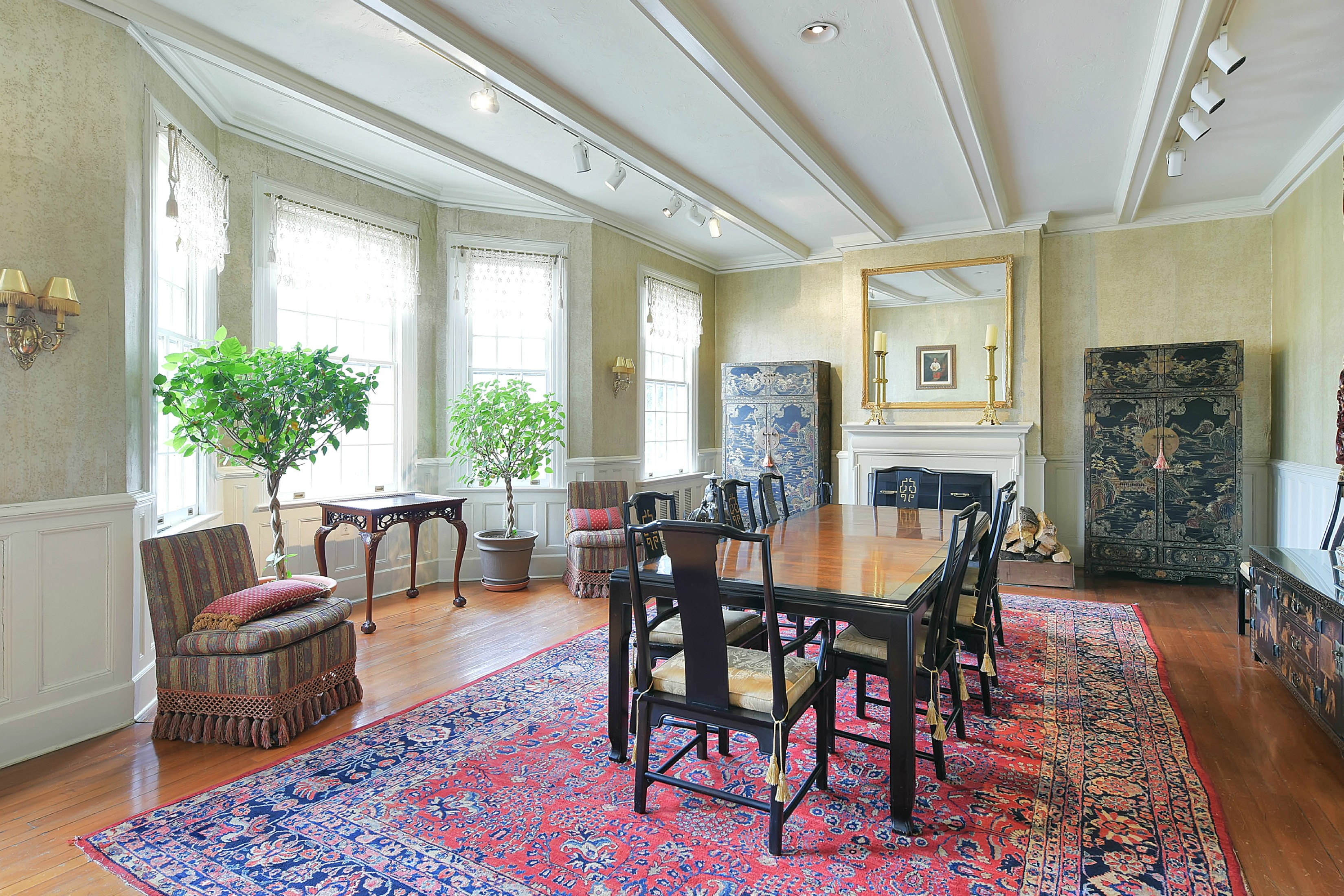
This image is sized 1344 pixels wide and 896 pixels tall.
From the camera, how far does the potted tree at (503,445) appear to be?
5.32 meters

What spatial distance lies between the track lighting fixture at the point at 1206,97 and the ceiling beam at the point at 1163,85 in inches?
3.3

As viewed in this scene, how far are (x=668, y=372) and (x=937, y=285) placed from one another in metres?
2.66

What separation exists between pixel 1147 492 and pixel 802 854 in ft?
15.8

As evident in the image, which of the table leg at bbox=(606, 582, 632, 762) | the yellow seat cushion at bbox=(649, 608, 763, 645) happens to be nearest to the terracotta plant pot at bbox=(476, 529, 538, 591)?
the yellow seat cushion at bbox=(649, 608, 763, 645)

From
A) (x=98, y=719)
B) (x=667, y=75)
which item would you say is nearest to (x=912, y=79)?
(x=667, y=75)

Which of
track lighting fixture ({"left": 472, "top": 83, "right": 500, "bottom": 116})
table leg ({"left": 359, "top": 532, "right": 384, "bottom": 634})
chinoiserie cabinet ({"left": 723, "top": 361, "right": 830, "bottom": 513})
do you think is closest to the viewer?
track lighting fixture ({"left": 472, "top": 83, "right": 500, "bottom": 116})

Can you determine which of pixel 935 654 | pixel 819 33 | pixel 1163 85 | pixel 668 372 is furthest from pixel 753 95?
pixel 668 372

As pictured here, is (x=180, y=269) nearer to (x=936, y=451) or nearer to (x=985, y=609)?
(x=985, y=609)

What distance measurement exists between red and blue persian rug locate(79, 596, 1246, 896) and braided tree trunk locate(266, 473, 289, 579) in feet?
3.92

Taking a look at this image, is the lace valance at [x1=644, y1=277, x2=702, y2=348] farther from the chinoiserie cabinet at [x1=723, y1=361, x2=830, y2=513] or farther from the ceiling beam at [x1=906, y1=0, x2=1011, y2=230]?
the ceiling beam at [x1=906, y1=0, x2=1011, y2=230]

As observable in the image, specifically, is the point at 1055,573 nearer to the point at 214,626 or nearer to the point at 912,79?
the point at 912,79

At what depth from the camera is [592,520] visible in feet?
18.2

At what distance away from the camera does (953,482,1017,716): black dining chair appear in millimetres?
2949

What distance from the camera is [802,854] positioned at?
2070mm
